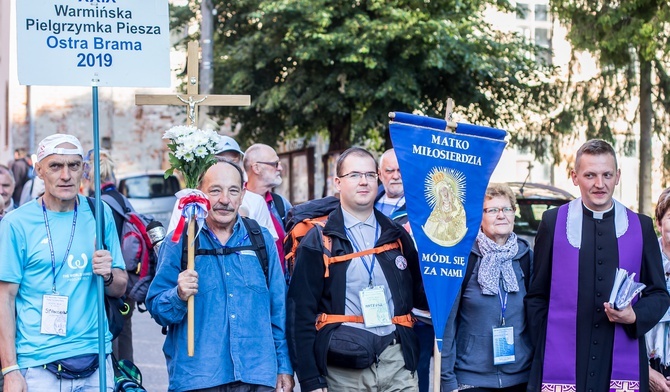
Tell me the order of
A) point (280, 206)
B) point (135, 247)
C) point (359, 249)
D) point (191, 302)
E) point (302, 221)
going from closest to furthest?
point (191, 302), point (359, 249), point (302, 221), point (135, 247), point (280, 206)

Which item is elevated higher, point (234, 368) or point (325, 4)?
point (325, 4)

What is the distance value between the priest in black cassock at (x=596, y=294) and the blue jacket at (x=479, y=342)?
151 millimetres

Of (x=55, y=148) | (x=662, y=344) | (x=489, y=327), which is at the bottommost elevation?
(x=662, y=344)

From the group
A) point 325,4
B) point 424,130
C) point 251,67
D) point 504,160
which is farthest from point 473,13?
point 424,130

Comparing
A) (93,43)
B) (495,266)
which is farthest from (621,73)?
(93,43)

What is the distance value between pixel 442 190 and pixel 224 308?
4.40ft

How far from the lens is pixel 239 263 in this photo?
5.19m

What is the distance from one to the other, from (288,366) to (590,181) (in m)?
1.81

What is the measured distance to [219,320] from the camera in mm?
5102

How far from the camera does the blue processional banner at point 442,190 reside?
546 cm

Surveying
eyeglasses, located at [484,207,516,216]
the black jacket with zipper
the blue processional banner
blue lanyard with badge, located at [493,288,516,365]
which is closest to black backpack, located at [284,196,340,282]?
the black jacket with zipper

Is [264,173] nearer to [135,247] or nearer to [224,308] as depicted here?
[135,247]

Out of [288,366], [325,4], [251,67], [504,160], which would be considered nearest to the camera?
[288,366]

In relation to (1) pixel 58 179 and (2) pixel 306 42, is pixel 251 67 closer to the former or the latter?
(2) pixel 306 42
